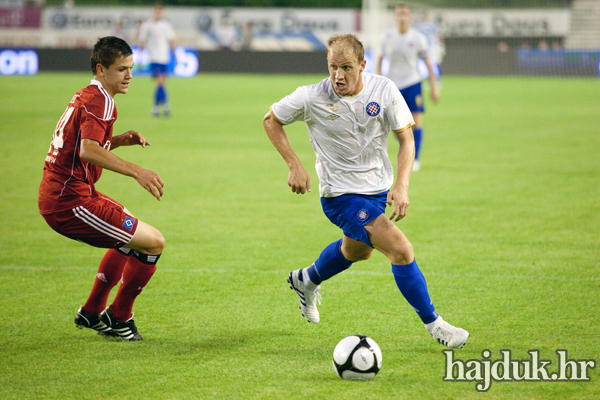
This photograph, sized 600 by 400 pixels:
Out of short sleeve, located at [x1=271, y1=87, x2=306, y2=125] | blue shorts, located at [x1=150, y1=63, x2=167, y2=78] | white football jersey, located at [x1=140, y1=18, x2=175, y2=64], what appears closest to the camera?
short sleeve, located at [x1=271, y1=87, x2=306, y2=125]

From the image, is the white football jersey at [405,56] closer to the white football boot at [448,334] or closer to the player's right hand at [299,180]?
the player's right hand at [299,180]

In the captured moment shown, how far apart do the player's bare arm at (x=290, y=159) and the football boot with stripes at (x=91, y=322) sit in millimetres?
1473

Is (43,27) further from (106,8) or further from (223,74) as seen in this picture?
(223,74)

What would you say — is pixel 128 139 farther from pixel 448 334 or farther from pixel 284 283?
pixel 448 334

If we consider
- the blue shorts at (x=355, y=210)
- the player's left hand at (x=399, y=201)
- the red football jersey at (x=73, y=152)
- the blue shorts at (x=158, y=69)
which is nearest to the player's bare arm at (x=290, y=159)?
the blue shorts at (x=355, y=210)

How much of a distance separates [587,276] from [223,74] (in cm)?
2873

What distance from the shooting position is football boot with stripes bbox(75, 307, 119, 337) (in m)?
4.26

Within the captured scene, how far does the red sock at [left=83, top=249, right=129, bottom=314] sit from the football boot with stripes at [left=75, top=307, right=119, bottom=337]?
0.03 metres

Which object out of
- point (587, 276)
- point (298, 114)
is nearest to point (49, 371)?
point (298, 114)

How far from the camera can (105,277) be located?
4266 mm

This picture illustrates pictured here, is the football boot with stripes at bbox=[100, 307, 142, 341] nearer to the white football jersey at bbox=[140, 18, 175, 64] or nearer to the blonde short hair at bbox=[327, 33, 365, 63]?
the blonde short hair at bbox=[327, 33, 365, 63]

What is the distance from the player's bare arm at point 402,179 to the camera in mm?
3826

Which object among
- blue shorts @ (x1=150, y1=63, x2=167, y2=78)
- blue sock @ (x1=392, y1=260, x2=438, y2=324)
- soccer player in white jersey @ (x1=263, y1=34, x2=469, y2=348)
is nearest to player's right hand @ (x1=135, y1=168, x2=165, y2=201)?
soccer player in white jersey @ (x1=263, y1=34, x2=469, y2=348)

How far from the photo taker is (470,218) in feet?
24.1
